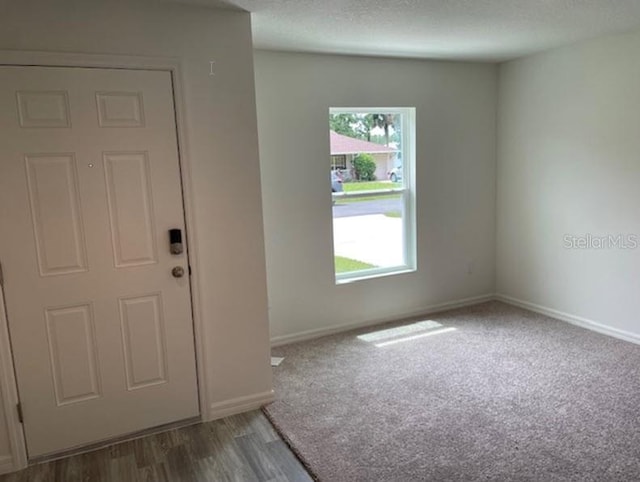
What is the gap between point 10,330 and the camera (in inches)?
94.4

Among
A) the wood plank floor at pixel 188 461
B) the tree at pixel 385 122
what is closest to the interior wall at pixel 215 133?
the wood plank floor at pixel 188 461

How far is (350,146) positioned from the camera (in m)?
4.13

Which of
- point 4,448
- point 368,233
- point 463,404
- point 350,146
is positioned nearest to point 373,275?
point 368,233

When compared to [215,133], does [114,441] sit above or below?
below

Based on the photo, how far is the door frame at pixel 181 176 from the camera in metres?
2.31

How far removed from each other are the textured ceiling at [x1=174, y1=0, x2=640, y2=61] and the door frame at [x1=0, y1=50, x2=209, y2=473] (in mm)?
398

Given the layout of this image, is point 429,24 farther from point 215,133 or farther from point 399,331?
point 399,331

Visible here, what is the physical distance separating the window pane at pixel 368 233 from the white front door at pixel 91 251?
178 cm

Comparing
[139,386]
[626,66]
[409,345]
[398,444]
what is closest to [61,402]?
[139,386]

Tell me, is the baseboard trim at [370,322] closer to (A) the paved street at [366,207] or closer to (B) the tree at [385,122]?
(A) the paved street at [366,207]

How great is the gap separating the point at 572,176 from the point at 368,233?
1.77 meters

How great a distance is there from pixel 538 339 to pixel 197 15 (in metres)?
3.35

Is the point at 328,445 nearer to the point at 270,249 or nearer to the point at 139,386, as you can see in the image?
the point at 139,386

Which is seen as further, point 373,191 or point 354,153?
point 373,191
